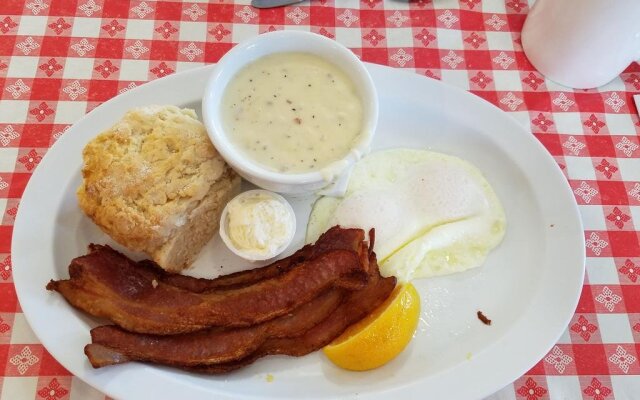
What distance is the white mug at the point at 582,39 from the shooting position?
2467 millimetres

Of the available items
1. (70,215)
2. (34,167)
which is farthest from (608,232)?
(34,167)

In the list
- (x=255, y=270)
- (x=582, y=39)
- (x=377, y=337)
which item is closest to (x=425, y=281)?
(x=377, y=337)

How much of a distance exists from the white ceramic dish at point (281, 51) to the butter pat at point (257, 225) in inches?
3.9

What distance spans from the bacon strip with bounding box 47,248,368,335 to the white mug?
146 centimetres

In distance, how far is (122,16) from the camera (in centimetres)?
285

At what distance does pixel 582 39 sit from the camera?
2627mm

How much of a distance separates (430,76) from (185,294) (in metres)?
1.56

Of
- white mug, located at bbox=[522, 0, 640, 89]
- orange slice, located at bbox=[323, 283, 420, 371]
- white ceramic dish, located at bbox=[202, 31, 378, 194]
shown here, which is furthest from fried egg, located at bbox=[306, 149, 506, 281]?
white mug, located at bbox=[522, 0, 640, 89]

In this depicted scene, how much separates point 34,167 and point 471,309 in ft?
6.31

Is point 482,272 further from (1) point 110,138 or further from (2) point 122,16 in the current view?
(2) point 122,16

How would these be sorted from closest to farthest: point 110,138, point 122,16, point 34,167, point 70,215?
point 110,138 < point 70,215 < point 34,167 < point 122,16

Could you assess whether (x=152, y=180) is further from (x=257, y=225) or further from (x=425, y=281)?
(x=425, y=281)

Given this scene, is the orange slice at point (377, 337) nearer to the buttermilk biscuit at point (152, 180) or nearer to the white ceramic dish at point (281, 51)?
the white ceramic dish at point (281, 51)

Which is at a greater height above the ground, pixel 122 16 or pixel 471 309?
pixel 122 16
